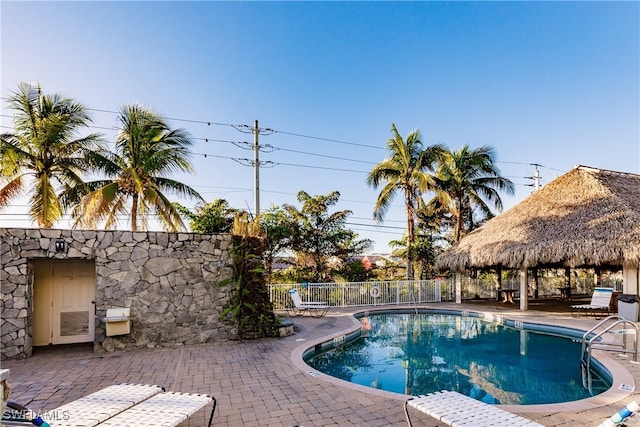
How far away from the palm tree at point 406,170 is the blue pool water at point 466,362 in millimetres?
7299

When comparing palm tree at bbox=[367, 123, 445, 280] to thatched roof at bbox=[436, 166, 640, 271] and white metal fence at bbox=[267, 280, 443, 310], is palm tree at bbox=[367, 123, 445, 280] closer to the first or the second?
white metal fence at bbox=[267, 280, 443, 310]

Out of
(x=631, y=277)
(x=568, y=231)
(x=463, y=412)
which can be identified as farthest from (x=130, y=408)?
(x=631, y=277)

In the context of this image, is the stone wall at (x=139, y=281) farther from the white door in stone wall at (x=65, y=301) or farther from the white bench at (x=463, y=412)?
the white bench at (x=463, y=412)

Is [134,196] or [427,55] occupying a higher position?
[427,55]

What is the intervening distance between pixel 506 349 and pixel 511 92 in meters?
10.0

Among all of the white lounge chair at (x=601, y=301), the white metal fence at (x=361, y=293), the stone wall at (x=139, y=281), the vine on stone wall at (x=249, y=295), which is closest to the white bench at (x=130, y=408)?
the stone wall at (x=139, y=281)

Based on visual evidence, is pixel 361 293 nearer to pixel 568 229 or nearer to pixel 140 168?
pixel 568 229

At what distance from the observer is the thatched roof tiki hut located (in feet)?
35.4

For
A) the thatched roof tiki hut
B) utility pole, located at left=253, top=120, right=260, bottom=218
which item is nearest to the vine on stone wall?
utility pole, located at left=253, top=120, right=260, bottom=218

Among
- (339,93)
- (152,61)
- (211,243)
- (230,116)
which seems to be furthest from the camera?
(230,116)

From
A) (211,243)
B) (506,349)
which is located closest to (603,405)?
(506,349)

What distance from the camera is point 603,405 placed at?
4.22 meters

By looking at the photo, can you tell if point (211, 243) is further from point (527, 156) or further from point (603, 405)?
point (527, 156)

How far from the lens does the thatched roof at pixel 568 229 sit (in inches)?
428
